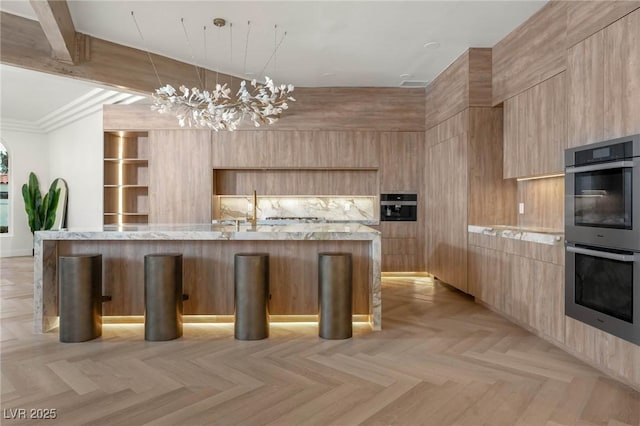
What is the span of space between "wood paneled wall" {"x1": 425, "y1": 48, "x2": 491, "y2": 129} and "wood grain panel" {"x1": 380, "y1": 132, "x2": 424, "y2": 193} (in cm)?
77

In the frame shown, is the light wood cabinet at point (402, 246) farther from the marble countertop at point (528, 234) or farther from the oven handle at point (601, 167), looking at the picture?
the oven handle at point (601, 167)

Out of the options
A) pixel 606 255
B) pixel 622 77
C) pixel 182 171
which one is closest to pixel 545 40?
pixel 622 77

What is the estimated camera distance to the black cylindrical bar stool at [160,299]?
327 cm

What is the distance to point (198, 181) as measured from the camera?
21.0 feet

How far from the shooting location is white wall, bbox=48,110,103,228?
Answer: 7426mm

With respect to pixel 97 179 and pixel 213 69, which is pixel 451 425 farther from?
pixel 97 179

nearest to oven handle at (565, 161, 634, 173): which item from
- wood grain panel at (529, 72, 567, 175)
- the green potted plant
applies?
wood grain panel at (529, 72, 567, 175)

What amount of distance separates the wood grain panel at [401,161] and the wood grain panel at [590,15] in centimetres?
319

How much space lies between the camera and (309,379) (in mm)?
2549

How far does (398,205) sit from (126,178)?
15.3ft

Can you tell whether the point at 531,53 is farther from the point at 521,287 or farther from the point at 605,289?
the point at 605,289

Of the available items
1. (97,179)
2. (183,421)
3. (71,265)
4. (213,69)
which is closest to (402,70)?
(213,69)

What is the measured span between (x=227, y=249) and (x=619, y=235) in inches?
118

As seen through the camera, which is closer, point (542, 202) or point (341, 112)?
point (542, 202)
